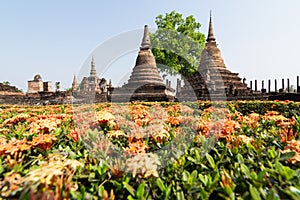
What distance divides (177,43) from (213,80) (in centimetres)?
1046

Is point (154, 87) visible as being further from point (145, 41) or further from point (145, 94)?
→ point (145, 41)

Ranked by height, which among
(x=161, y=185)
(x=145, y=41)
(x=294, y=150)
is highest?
(x=145, y=41)

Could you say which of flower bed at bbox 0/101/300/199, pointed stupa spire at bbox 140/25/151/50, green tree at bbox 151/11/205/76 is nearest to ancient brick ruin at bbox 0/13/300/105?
pointed stupa spire at bbox 140/25/151/50

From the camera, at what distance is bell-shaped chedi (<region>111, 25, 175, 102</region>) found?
17656 mm

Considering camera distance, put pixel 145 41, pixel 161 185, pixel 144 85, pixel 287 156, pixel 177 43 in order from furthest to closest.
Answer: pixel 177 43 → pixel 145 41 → pixel 144 85 → pixel 287 156 → pixel 161 185

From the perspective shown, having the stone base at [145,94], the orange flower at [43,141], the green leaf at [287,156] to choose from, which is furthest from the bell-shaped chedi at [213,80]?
the orange flower at [43,141]

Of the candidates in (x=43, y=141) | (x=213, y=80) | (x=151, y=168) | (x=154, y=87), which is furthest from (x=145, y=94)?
(x=151, y=168)

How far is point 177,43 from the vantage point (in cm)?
2655

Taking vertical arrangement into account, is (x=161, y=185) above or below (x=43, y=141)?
below

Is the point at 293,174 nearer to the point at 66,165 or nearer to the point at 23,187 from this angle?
the point at 66,165

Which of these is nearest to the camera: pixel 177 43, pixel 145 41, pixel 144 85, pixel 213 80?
pixel 213 80

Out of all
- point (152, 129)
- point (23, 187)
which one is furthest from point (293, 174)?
point (23, 187)

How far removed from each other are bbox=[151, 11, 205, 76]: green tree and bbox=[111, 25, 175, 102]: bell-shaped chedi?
476cm

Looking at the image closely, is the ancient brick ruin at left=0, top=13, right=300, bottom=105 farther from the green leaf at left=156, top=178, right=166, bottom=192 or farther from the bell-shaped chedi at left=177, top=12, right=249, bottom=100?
the green leaf at left=156, top=178, right=166, bottom=192
